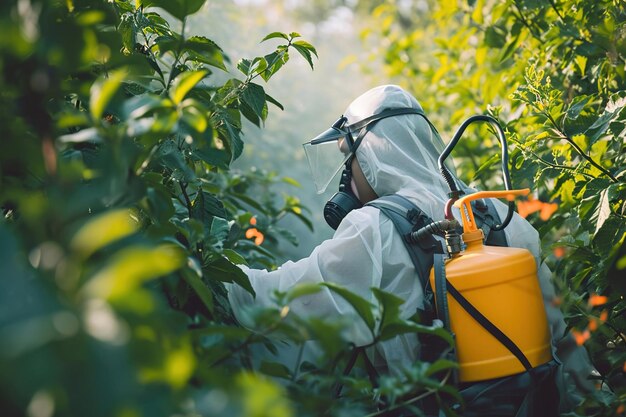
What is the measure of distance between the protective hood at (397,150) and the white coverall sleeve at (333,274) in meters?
0.31

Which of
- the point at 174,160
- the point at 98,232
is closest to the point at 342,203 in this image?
the point at 174,160

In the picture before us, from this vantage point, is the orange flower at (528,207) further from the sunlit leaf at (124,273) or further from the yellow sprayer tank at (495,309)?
the sunlit leaf at (124,273)

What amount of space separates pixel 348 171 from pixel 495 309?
88 cm

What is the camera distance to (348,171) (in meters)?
2.40

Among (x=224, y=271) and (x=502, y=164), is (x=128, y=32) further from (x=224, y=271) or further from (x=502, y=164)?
(x=502, y=164)

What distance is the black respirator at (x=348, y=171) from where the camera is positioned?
231cm

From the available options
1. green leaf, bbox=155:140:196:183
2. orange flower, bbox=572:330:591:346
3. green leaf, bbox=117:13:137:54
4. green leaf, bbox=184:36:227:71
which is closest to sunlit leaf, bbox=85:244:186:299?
green leaf, bbox=155:140:196:183

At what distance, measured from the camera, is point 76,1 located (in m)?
1.19

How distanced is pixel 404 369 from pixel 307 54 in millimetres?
983

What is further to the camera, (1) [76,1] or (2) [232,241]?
(2) [232,241]

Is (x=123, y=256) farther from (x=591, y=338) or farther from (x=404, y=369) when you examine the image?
(x=591, y=338)

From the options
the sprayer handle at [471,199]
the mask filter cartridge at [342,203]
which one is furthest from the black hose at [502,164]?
the mask filter cartridge at [342,203]

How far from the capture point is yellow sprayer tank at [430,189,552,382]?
5.52 ft

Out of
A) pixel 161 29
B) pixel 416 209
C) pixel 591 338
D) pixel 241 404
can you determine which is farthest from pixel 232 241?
pixel 241 404
